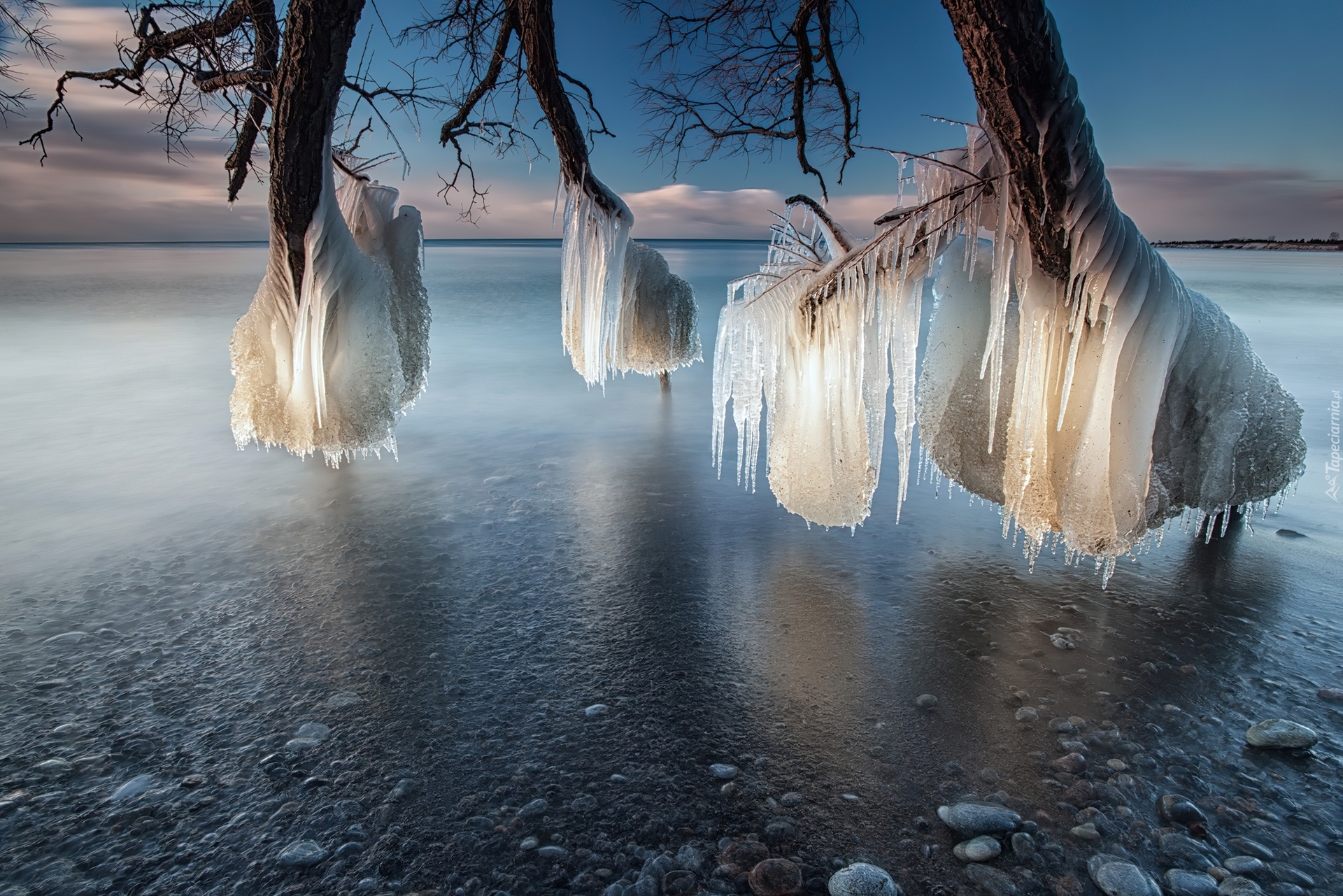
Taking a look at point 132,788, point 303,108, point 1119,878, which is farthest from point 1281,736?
point 303,108

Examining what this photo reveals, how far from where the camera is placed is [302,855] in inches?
62.8

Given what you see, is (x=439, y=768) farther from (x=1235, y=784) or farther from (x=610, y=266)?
(x=610, y=266)

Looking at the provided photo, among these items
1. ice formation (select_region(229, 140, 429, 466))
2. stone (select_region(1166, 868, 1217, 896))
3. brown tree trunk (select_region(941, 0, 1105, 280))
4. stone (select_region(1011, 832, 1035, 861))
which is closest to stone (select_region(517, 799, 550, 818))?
stone (select_region(1011, 832, 1035, 861))

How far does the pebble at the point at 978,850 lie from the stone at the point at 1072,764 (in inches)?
14.2

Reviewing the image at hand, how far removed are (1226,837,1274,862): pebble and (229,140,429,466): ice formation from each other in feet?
13.0

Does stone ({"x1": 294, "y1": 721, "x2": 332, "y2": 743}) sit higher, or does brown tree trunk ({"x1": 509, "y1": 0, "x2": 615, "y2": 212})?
brown tree trunk ({"x1": 509, "y1": 0, "x2": 615, "y2": 212})

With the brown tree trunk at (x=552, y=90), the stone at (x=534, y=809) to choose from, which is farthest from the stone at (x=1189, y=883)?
the brown tree trunk at (x=552, y=90)

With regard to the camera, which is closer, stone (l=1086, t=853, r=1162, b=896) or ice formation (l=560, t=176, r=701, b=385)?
stone (l=1086, t=853, r=1162, b=896)

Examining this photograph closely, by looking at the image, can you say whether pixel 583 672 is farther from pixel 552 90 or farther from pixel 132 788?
pixel 552 90

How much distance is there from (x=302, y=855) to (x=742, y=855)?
95 centimetres

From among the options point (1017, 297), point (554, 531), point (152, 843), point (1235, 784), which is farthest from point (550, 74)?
point (1235, 784)

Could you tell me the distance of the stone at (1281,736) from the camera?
1.93m

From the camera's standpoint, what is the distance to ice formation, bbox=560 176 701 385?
521cm

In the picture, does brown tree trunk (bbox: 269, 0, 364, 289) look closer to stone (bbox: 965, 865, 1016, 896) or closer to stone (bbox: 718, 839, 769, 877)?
stone (bbox: 718, 839, 769, 877)
